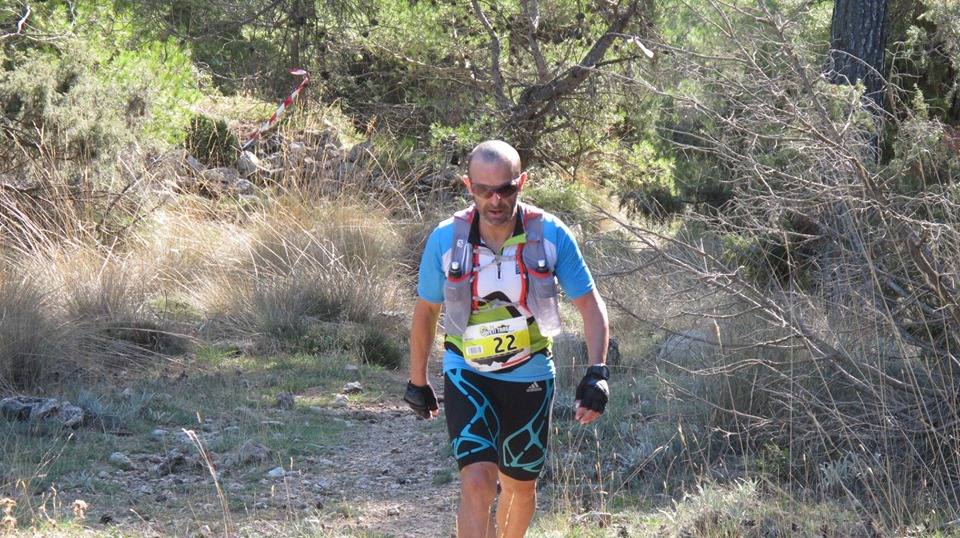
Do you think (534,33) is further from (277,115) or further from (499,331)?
(499,331)

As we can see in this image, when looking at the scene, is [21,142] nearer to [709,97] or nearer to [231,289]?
[231,289]

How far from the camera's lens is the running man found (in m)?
3.92

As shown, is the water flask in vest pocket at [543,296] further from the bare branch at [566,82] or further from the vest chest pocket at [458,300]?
the bare branch at [566,82]

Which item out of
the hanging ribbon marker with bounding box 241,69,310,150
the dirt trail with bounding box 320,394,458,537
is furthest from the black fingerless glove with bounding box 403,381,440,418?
the hanging ribbon marker with bounding box 241,69,310,150

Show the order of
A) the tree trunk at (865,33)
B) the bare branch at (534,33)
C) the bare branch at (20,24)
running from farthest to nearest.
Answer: the bare branch at (534,33) → the bare branch at (20,24) → the tree trunk at (865,33)

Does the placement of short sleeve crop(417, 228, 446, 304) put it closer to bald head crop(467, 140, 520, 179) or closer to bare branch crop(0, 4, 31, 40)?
bald head crop(467, 140, 520, 179)

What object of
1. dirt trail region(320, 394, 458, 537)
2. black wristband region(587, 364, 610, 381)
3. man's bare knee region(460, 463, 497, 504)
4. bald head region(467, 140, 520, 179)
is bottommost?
dirt trail region(320, 394, 458, 537)

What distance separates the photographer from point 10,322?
759 centimetres

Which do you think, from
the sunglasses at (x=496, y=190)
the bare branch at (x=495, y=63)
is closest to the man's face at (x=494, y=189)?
the sunglasses at (x=496, y=190)

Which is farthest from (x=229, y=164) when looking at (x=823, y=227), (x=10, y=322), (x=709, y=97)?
(x=823, y=227)

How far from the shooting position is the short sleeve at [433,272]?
13.4ft

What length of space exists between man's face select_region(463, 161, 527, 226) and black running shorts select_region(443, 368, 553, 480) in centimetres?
60

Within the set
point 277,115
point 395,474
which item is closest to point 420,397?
point 395,474

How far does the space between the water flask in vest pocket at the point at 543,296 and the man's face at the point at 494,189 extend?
216mm
